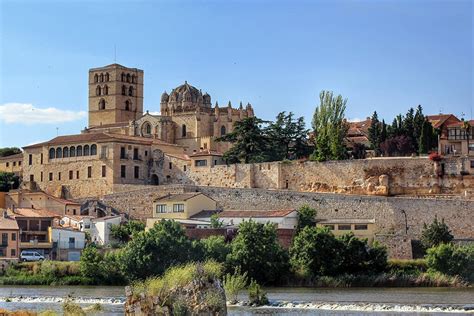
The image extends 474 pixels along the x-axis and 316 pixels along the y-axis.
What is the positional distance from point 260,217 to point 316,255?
8.00 meters

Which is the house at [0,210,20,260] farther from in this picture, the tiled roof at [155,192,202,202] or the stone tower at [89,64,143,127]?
the stone tower at [89,64,143,127]

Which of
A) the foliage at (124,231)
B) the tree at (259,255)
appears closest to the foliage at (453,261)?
the tree at (259,255)

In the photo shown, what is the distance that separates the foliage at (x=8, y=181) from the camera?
2813 inches

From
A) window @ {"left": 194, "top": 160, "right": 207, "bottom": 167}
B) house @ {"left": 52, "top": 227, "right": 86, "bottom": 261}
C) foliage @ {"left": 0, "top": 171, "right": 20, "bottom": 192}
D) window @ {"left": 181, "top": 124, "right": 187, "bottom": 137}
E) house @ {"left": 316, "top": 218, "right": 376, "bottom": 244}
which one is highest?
window @ {"left": 181, "top": 124, "right": 187, "bottom": 137}

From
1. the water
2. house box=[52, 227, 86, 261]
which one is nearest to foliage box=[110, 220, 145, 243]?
house box=[52, 227, 86, 261]

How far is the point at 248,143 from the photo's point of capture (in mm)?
67188

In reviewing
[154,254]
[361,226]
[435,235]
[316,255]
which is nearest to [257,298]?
[154,254]

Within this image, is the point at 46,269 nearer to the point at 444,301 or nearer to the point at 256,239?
the point at 256,239

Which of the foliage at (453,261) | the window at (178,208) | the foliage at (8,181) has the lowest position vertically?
the foliage at (453,261)

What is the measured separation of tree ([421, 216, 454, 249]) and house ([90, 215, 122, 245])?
16.0 metres

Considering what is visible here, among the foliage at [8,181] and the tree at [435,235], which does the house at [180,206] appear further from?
the foliage at [8,181]

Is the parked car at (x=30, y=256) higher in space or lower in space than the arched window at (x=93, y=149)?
lower

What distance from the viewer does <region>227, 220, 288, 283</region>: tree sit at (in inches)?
1850

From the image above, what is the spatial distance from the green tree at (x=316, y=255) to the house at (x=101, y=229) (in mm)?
12554
